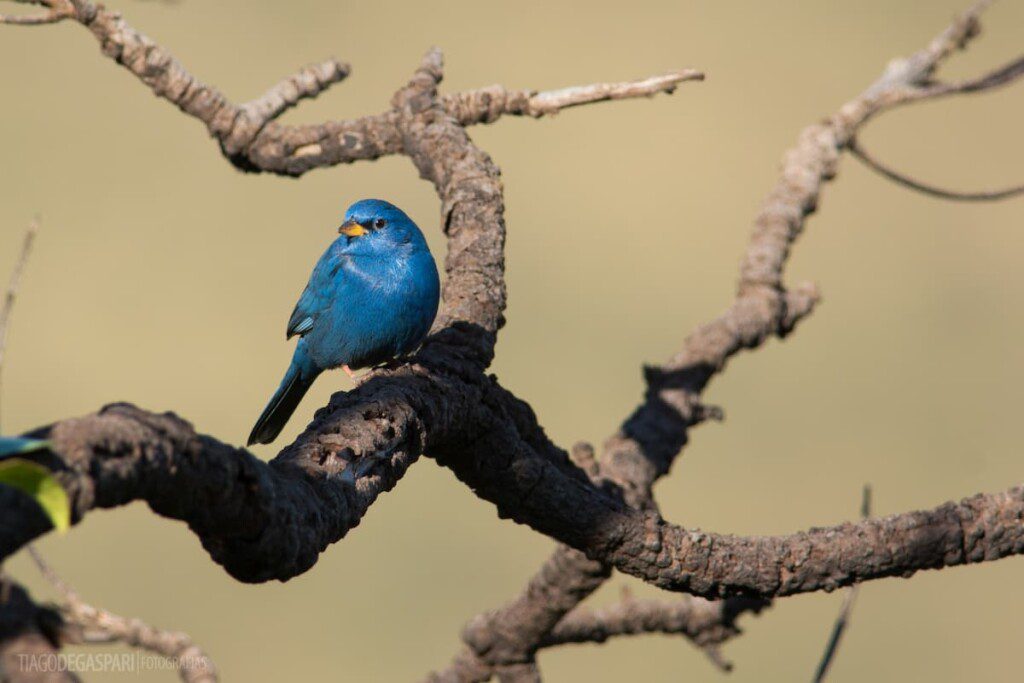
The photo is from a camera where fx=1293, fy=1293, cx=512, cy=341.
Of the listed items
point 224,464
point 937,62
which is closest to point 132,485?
point 224,464

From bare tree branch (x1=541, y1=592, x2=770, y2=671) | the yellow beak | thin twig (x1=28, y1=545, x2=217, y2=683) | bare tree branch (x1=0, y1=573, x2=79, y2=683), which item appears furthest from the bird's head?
bare tree branch (x1=0, y1=573, x2=79, y2=683)

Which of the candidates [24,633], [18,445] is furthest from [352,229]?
[24,633]

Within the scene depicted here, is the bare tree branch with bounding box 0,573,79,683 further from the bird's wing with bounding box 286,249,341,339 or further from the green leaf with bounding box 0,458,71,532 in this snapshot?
the bird's wing with bounding box 286,249,341,339

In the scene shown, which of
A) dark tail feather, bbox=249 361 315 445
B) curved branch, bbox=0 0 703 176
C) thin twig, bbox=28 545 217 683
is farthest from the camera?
dark tail feather, bbox=249 361 315 445

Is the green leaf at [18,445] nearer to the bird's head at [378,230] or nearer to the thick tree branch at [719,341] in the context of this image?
the thick tree branch at [719,341]

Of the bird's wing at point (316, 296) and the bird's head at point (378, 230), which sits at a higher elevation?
the bird's head at point (378, 230)

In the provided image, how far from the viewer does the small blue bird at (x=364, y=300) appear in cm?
448

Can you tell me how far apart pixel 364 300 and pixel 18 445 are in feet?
10.4

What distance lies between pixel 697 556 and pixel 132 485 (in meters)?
1.50

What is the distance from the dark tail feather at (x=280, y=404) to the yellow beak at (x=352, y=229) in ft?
1.91

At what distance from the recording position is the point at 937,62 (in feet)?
18.1

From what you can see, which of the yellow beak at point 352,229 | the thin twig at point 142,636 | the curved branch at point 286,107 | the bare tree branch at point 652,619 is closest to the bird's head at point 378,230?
the yellow beak at point 352,229

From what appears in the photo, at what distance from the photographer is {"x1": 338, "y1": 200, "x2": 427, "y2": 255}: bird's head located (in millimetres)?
4727

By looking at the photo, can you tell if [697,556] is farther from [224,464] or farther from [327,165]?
[327,165]
